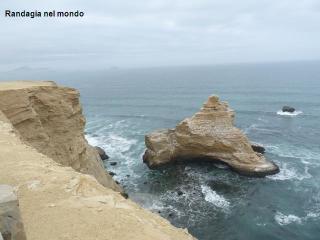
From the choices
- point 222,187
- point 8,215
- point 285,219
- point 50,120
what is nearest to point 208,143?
point 222,187

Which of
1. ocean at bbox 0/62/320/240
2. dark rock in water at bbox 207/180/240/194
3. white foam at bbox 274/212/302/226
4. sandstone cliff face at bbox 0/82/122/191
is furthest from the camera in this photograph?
dark rock in water at bbox 207/180/240/194

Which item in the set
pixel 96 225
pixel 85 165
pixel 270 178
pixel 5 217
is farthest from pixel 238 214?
pixel 5 217

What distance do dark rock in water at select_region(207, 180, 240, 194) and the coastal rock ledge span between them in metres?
4.49

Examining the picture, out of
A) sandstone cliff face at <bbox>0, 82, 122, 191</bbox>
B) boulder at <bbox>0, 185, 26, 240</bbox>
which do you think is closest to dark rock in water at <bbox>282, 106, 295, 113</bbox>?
sandstone cliff face at <bbox>0, 82, 122, 191</bbox>

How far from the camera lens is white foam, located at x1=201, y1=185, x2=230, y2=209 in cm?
4225

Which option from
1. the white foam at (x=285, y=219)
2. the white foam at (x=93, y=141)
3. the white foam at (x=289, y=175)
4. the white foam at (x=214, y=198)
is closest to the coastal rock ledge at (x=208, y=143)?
the white foam at (x=289, y=175)

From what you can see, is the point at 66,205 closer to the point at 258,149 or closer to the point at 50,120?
the point at 50,120

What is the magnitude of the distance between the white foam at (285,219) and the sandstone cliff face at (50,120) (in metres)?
17.5

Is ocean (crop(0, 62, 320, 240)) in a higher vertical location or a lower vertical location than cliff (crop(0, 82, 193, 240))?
lower

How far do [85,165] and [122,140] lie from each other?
3744 centimetres

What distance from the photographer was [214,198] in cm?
4381

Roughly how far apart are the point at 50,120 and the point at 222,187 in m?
24.8

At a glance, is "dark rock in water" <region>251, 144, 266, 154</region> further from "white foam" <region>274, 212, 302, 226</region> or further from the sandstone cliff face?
the sandstone cliff face

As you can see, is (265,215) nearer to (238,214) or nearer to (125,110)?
(238,214)
